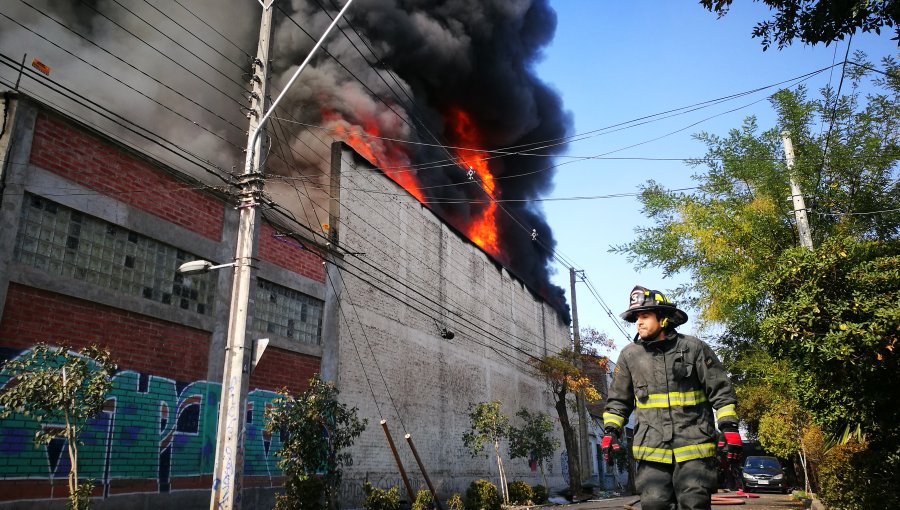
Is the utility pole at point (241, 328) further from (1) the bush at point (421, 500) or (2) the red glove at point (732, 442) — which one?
(2) the red glove at point (732, 442)

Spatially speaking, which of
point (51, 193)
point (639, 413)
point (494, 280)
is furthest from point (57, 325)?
point (494, 280)

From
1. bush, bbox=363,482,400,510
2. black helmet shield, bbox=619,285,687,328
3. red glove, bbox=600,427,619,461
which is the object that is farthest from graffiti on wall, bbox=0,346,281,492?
black helmet shield, bbox=619,285,687,328

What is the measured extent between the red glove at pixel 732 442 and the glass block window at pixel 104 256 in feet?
35.9

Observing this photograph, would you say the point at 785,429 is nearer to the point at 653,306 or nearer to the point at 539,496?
the point at 539,496

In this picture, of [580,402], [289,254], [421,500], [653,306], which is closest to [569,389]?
[580,402]

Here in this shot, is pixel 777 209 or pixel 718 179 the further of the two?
pixel 718 179

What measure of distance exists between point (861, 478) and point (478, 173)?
27105mm

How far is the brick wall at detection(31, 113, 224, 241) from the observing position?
11.0 m

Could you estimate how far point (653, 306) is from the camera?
5133 millimetres

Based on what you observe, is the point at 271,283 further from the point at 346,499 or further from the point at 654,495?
the point at 654,495

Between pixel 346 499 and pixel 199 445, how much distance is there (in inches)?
208

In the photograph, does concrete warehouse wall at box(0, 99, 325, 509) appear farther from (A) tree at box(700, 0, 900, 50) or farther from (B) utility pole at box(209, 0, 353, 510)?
(A) tree at box(700, 0, 900, 50)

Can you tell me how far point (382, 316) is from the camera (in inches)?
790

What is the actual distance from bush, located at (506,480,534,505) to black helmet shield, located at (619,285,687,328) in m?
17.7
